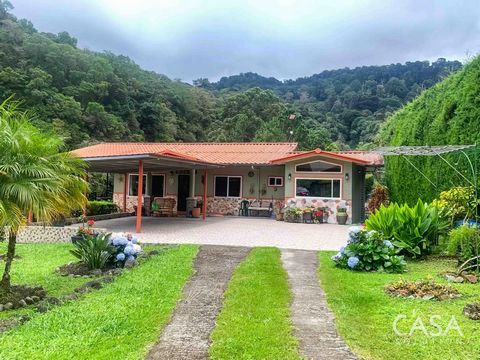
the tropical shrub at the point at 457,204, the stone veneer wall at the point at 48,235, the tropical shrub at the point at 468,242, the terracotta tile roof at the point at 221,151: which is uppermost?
the terracotta tile roof at the point at 221,151

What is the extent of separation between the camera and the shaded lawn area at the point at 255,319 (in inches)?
136

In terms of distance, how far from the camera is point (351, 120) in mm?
40719

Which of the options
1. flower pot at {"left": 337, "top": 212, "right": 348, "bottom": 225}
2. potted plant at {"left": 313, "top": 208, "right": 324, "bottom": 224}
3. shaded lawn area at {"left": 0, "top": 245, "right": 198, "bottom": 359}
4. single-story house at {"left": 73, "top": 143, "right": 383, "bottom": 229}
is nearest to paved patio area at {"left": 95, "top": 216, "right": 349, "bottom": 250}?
flower pot at {"left": 337, "top": 212, "right": 348, "bottom": 225}

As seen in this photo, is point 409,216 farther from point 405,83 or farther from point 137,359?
point 405,83

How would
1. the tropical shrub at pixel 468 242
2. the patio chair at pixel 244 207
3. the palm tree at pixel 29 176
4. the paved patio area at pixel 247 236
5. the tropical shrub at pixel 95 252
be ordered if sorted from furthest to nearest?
1. the patio chair at pixel 244 207
2. the paved patio area at pixel 247 236
3. the tropical shrub at pixel 95 252
4. the tropical shrub at pixel 468 242
5. the palm tree at pixel 29 176

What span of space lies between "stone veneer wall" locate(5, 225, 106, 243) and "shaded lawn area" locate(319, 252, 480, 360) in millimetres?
7803

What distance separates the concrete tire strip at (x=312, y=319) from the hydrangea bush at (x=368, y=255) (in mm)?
610

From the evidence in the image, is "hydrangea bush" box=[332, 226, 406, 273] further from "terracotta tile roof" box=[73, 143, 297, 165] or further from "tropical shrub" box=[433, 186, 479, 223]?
"terracotta tile roof" box=[73, 143, 297, 165]

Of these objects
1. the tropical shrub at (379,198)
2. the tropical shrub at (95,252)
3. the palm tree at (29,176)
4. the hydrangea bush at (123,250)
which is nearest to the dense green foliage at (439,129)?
the tropical shrub at (379,198)

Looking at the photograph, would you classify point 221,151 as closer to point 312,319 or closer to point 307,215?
point 307,215

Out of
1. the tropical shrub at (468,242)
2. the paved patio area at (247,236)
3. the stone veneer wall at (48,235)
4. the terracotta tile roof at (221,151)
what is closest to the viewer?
the tropical shrub at (468,242)

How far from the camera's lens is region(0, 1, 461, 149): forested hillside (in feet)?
98.1

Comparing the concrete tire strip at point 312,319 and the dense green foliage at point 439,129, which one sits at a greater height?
the dense green foliage at point 439,129

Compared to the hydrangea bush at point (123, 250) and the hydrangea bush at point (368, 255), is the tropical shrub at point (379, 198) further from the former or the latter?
the hydrangea bush at point (123, 250)
